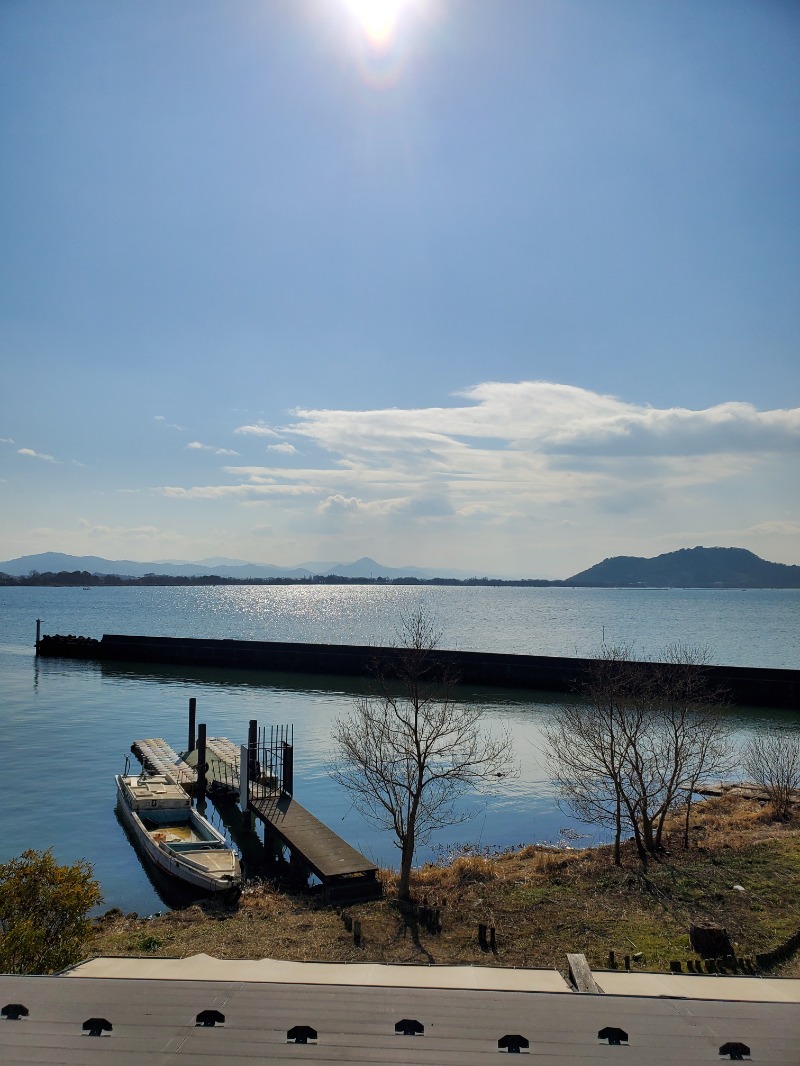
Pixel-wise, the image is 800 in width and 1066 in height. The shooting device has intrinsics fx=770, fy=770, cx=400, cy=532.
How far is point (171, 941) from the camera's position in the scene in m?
15.1

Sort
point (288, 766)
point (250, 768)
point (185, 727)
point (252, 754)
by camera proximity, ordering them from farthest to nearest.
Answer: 1. point (185, 727)
2. point (250, 768)
3. point (252, 754)
4. point (288, 766)

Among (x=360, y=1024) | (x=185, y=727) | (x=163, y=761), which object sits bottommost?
(x=185, y=727)

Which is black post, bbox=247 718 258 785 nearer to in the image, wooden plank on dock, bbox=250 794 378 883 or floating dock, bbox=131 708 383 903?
floating dock, bbox=131 708 383 903

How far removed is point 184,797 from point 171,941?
42.3 ft

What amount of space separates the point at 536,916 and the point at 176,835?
545 inches

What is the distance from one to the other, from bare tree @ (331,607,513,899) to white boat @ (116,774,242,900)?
4337 mm

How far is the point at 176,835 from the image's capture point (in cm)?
2484

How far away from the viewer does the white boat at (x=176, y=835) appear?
2045 centimetres

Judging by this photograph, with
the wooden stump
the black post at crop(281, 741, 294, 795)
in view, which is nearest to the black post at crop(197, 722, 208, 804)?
the black post at crop(281, 741, 294, 795)

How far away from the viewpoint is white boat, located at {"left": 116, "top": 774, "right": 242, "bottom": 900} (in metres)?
20.5

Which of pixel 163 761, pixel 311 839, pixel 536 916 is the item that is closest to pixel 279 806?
pixel 311 839

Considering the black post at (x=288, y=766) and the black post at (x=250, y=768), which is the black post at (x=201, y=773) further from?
the black post at (x=288, y=766)

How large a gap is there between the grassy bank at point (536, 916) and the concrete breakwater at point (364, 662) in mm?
33016

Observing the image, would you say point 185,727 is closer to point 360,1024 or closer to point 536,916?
point 536,916
